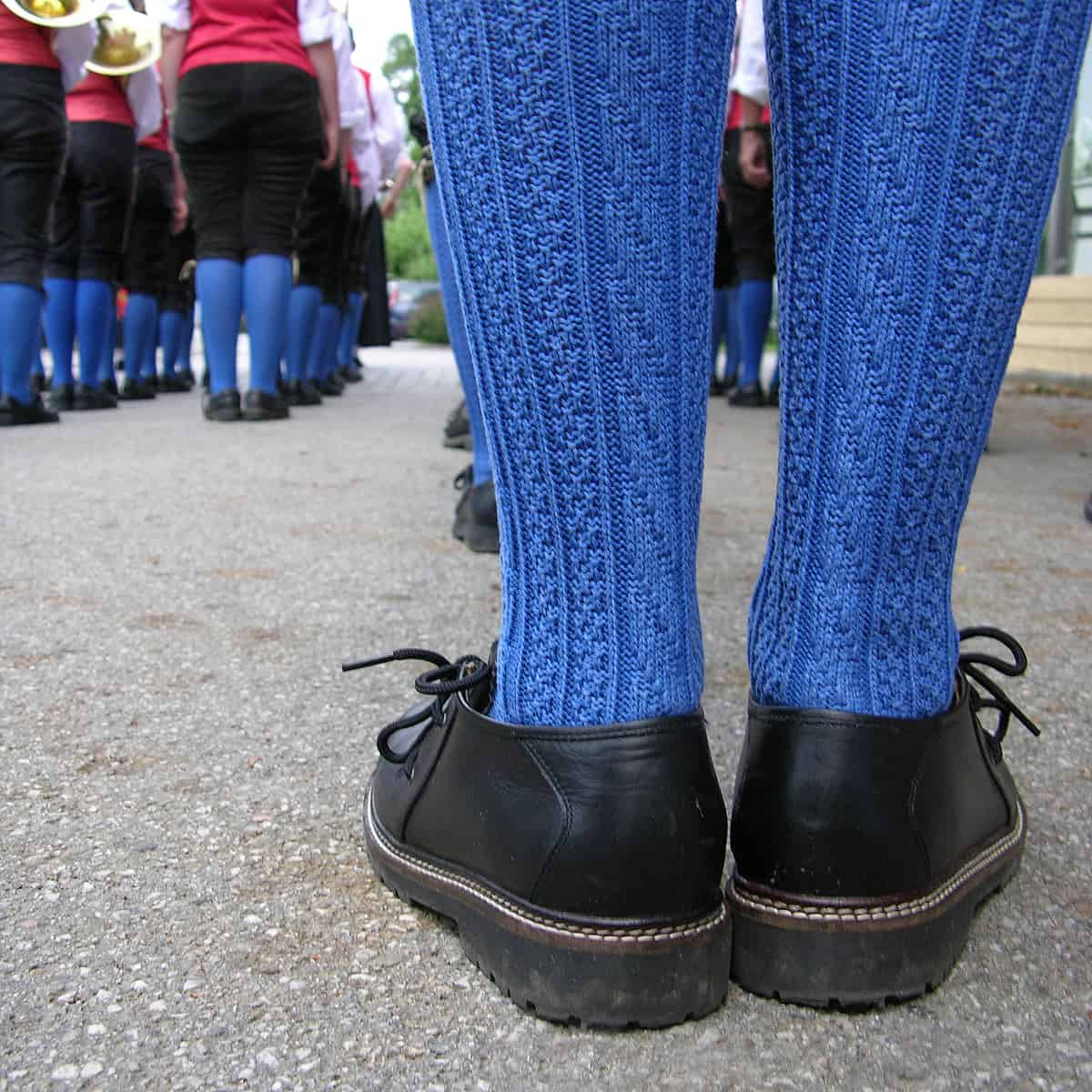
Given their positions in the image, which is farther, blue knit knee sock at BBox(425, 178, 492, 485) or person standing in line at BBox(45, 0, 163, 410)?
person standing in line at BBox(45, 0, 163, 410)

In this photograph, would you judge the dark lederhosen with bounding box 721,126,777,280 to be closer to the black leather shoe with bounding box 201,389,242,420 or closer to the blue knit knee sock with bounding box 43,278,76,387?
the black leather shoe with bounding box 201,389,242,420

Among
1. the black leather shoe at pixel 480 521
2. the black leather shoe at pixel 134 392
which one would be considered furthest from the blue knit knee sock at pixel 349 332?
the black leather shoe at pixel 480 521

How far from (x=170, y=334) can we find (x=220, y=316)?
2888 millimetres

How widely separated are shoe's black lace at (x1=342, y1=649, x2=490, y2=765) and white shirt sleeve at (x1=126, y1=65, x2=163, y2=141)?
208 inches

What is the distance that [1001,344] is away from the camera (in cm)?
88

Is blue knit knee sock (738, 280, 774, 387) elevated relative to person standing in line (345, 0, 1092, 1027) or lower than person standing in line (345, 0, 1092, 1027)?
lower

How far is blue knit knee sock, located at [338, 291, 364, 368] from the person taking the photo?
8898 millimetres

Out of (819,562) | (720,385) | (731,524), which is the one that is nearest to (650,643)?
(819,562)

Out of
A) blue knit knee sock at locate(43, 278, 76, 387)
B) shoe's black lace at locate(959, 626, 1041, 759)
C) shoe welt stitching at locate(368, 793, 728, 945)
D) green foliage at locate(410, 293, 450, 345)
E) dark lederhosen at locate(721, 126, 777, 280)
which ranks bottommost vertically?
green foliage at locate(410, 293, 450, 345)

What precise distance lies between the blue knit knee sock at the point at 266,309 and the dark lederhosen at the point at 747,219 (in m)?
1.99

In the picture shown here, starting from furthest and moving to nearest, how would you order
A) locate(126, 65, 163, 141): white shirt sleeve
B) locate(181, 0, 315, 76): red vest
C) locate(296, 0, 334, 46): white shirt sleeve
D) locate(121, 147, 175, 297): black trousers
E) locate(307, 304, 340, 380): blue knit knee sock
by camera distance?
locate(307, 304, 340, 380): blue knit knee sock, locate(121, 147, 175, 297): black trousers, locate(126, 65, 163, 141): white shirt sleeve, locate(296, 0, 334, 46): white shirt sleeve, locate(181, 0, 315, 76): red vest

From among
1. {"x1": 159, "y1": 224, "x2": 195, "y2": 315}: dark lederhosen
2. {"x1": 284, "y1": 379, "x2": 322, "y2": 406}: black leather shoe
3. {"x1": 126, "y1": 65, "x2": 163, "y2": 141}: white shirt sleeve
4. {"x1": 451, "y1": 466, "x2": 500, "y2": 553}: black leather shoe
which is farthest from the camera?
{"x1": 159, "y1": 224, "x2": 195, "y2": 315}: dark lederhosen

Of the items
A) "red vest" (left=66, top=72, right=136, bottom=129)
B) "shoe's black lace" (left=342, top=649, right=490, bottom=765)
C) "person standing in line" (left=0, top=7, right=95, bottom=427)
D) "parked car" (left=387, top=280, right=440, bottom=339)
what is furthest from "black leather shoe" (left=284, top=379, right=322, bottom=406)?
"parked car" (left=387, top=280, right=440, bottom=339)

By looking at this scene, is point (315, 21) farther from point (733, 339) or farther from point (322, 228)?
point (733, 339)
